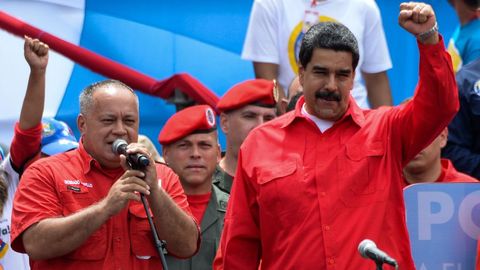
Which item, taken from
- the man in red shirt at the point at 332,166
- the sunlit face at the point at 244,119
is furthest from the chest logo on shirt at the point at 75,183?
the sunlit face at the point at 244,119

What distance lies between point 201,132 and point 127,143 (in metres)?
1.58

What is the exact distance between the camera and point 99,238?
18.7 ft

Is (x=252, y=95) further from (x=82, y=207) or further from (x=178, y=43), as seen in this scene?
(x=82, y=207)

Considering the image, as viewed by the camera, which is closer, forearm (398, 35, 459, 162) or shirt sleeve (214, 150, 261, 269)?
forearm (398, 35, 459, 162)

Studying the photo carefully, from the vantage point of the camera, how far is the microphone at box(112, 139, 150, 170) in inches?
214

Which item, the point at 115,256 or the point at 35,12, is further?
the point at 35,12

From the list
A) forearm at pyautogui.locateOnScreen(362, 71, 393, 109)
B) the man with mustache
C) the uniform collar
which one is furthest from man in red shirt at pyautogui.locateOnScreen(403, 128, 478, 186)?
the uniform collar

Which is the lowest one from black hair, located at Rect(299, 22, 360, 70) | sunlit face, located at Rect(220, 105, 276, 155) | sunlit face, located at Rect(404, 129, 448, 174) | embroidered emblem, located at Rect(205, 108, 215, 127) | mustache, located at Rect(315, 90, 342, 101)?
sunlit face, located at Rect(404, 129, 448, 174)

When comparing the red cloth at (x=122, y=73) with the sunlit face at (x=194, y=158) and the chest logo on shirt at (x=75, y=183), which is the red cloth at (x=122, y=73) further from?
the chest logo on shirt at (x=75, y=183)

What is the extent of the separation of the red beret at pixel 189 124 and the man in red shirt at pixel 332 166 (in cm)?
178

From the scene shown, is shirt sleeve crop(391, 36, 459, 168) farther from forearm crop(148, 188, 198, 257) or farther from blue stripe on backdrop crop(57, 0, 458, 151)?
blue stripe on backdrop crop(57, 0, 458, 151)

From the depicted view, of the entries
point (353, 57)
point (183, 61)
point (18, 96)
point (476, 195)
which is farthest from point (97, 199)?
point (183, 61)

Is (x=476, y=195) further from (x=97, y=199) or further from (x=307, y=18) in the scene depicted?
(x=307, y=18)

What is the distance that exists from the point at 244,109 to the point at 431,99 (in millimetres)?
2642
